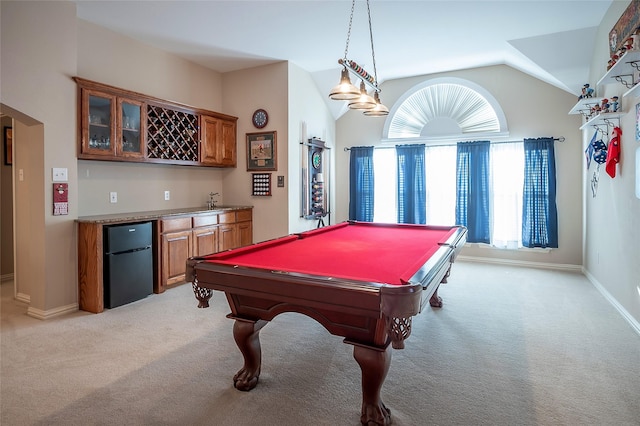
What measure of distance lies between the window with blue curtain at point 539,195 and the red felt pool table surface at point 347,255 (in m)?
2.74

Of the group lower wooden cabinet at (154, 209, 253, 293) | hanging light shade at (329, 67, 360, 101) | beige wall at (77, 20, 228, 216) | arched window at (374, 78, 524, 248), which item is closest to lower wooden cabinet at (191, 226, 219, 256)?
lower wooden cabinet at (154, 209, 253, 293)

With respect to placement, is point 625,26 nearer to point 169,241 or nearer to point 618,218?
point 618,218

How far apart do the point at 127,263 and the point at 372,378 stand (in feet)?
9.56

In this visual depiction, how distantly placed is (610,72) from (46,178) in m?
4.97

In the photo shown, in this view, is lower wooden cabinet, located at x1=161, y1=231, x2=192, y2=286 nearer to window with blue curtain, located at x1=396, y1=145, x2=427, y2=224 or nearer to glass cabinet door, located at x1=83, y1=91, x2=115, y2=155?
glass cabinet door, located at x1=83, y1=91, x2=115, y2=155

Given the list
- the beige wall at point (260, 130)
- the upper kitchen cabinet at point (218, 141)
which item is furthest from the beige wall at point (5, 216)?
the beige wall at point (260, 130)

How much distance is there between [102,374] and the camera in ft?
7.66

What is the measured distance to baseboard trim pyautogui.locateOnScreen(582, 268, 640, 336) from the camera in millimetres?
3068

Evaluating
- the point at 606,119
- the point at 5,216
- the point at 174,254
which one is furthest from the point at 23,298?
the point at 606,119

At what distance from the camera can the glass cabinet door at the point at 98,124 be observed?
11.6ft

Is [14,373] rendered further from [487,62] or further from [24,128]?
[487,62]

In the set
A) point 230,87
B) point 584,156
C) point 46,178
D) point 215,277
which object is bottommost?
point 215,277

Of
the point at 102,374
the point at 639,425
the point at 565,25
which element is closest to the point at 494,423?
the point at 639,425

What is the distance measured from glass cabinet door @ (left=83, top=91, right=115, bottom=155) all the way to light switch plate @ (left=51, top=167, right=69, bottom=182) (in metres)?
0.28
